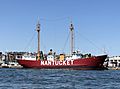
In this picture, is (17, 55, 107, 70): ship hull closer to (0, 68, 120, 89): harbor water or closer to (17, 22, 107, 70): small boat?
(17, 22, 107, 70): small boat

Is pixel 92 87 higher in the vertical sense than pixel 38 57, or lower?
lower

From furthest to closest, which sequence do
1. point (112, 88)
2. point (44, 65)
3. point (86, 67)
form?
point (44, 65), point (86, 67), point (112, 88)

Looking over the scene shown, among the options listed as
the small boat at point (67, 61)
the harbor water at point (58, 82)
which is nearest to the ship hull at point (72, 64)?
the small boat at point (67, 61)

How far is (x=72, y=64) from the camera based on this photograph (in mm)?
128875

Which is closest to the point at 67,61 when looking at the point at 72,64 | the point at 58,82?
the point at 72,64

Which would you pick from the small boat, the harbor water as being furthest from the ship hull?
the harbor water

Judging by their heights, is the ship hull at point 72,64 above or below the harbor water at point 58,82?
above

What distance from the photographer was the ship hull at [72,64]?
412 ft

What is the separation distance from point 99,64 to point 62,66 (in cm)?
1204

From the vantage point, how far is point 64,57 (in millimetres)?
139750

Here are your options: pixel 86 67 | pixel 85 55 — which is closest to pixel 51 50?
pixel 85 55

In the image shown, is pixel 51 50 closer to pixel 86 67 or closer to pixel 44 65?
pixel 44 65

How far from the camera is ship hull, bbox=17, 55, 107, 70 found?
126 m

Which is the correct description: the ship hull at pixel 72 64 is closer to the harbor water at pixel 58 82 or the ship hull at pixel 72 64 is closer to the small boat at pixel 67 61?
the small boat at pixel 67 61
